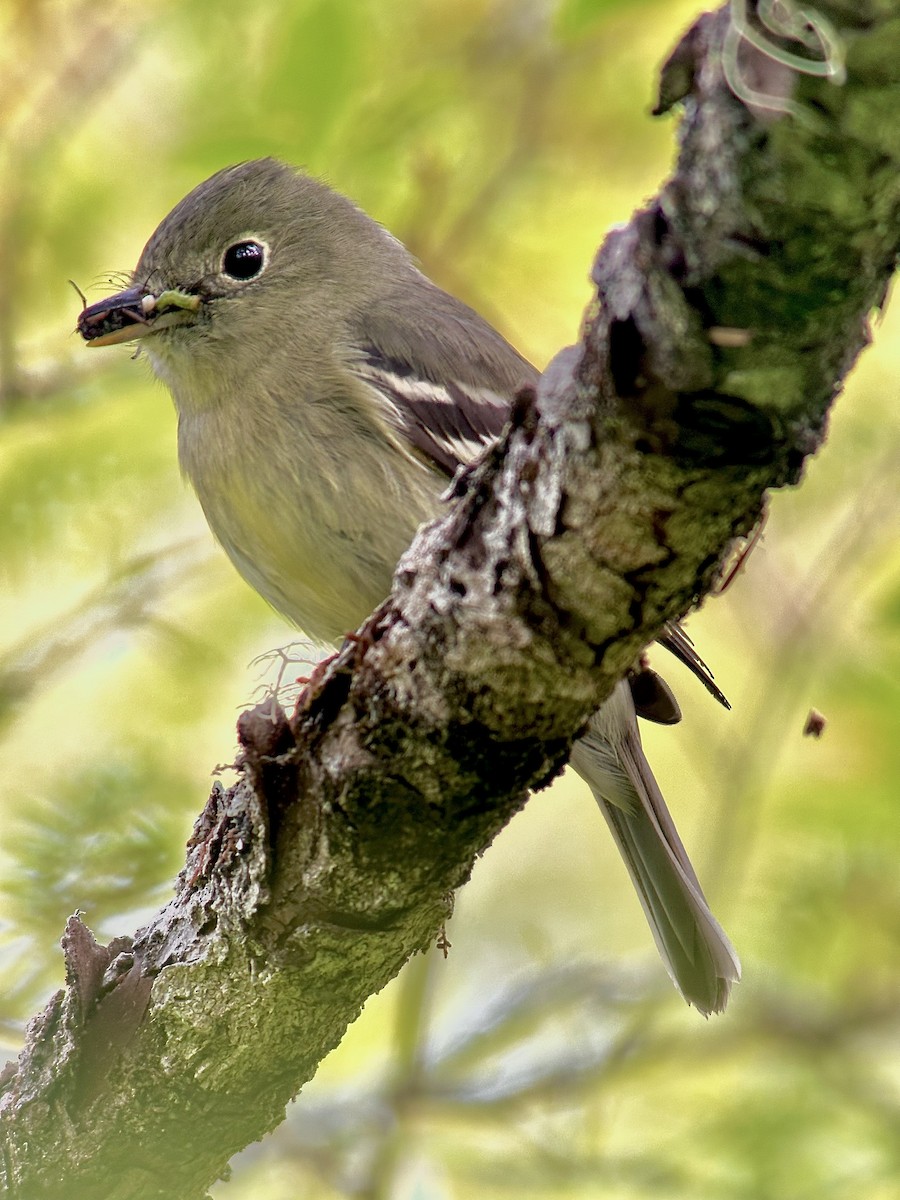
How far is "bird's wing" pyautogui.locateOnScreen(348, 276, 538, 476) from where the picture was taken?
3.50 meters

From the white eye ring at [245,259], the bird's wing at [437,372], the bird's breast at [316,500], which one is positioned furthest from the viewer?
the white eye ring at [245,259]

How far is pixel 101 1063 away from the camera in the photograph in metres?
2.44

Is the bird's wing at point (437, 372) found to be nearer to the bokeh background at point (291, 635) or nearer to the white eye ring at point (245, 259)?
the white eye ring at point (245, 259)

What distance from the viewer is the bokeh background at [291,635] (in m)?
4.05

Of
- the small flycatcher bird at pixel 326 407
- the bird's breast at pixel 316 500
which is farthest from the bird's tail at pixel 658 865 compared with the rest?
the bird's breast at pixel 316 500

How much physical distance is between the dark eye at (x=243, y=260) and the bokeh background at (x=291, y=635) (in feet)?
1.00

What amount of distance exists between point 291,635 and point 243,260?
151 centimetres

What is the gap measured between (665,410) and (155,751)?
3165 millimetres

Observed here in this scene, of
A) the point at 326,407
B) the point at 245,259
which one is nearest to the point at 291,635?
the point at 245,259

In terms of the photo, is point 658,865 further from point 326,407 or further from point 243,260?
point 243,260

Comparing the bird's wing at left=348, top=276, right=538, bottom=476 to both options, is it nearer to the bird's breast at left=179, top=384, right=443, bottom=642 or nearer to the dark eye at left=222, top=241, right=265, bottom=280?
the bird's breast at left=179, top=384, right=443, bottom=642

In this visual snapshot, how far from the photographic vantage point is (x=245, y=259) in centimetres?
402

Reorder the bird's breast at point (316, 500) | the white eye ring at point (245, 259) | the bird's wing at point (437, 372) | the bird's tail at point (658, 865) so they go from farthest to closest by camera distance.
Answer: the white eye ring at point (245, 259) < the bird's tail at point (658, 865) < the bird's wing at point (437, 372) < the bird's breast at point (316, 500)

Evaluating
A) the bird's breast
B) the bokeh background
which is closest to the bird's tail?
the bokeh background
